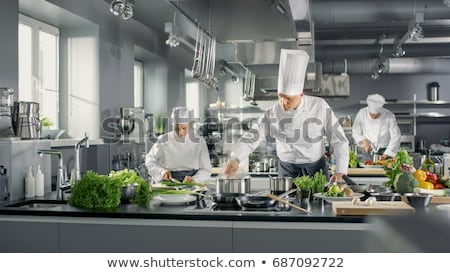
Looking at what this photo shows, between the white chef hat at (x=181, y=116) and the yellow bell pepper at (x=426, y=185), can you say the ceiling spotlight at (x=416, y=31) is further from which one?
the yellow bell pepper at (x=426, y=185)

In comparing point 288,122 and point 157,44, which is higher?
point 157,44

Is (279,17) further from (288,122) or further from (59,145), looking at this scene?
(59,145)

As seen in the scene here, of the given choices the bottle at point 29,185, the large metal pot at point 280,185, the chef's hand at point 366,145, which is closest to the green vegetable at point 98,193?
the bottle at point 29,185

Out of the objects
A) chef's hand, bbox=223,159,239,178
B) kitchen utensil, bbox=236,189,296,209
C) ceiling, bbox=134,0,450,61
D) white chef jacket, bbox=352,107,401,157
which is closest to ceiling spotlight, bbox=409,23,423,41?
ceiling, bbox=134,0,450,61

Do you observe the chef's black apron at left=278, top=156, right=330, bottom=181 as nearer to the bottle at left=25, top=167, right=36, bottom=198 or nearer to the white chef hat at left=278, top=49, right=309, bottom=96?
the white chef hat at left=278, top=49, right=309, bottom=96

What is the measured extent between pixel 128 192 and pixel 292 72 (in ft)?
5.88

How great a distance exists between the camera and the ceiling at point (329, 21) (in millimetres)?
3887

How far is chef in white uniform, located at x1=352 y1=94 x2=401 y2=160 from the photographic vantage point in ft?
25.0

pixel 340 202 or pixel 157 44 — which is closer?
pixel 340 202

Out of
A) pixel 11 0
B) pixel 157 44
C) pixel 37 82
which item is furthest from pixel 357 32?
pixel 11 0

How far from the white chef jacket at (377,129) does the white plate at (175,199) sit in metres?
5.06

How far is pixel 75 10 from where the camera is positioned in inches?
218

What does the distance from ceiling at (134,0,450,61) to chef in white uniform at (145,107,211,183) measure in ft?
3.72

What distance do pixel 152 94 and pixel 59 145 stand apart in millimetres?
3408
